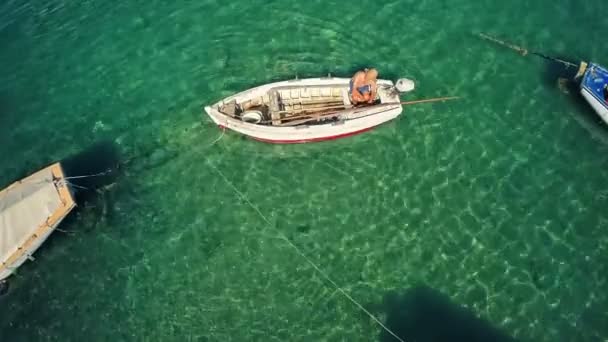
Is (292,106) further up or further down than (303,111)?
further up

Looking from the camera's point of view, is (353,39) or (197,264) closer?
(197,264)

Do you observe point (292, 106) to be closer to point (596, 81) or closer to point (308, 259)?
point (308, 259)

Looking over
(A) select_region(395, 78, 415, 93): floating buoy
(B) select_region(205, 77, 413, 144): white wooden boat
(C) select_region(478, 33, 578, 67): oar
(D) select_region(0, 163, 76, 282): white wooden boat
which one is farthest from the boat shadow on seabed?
(D) select_region(0, 163, 76, 282): white wooden boat

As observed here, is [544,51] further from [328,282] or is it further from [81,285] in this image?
[81,285]

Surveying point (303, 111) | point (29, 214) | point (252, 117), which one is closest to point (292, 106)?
point (303, 111)

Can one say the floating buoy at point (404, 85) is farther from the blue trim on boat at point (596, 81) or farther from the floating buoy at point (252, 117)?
the blue trim on boat at point (596, 81)

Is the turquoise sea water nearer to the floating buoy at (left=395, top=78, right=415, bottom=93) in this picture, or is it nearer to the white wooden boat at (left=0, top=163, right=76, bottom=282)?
the white wooden boat at (left=0, top=163, right=76, bottom=282)

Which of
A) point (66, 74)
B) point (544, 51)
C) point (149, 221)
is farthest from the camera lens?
point (66, 74)

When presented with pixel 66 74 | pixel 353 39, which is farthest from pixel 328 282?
pixel 66 74
